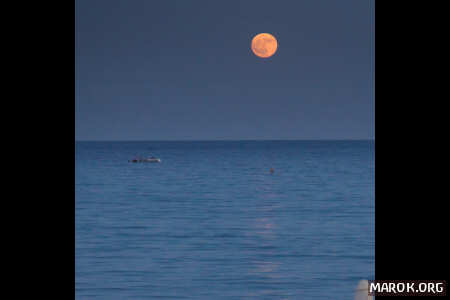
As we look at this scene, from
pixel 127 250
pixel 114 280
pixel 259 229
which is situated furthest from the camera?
pixel 259 229

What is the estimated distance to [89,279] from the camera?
1008cm

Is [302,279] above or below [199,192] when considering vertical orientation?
below

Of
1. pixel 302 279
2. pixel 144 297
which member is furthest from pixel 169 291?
pixel 302 279
